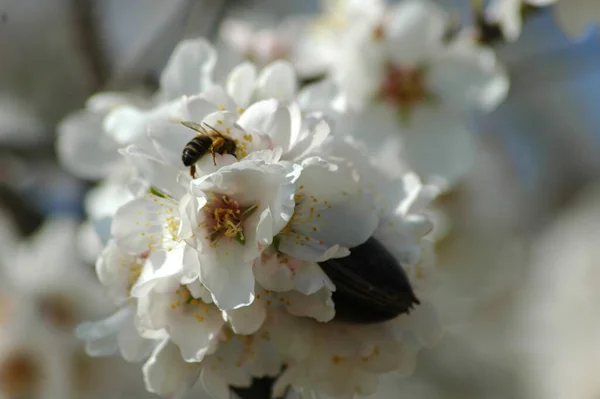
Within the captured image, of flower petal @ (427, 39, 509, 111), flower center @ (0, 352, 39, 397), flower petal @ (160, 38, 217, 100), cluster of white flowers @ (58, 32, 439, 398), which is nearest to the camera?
cluster of white flowers @ (58, 32, 439, 398)

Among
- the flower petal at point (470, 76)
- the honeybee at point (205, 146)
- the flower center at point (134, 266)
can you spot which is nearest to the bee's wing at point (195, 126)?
the honeybee at point (205, 146)

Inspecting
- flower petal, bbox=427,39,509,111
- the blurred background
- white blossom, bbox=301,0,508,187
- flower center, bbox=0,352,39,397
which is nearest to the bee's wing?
the blurred background

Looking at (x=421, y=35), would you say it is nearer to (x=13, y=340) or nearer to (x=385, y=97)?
(x=385, y=97)

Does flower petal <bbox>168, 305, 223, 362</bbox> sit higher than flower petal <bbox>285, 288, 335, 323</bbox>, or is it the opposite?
flower petal <bbox>285, 288, 335, 323</bbox>

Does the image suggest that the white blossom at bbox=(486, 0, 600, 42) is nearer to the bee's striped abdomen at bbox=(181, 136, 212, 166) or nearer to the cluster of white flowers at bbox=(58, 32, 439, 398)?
the cluster of white flowers at bbox=(58, 32, 439, 398)

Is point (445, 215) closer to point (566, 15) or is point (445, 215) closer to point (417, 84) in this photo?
point (417, 84)

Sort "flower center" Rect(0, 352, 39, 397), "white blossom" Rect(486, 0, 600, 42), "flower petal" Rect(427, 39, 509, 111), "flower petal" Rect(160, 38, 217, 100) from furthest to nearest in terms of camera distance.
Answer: "flower center" Rect(0, 352, 39, 397)
"flower petal" Rect(427, 39, 509, 111)
"white blossom" Rect(486, 0, 600, 42)
"flower petal" Rect(160, 38, 217, 100)

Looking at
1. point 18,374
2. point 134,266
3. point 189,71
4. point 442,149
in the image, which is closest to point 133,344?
point 134,266

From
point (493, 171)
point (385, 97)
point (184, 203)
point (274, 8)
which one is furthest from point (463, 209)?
point (184, 203)
